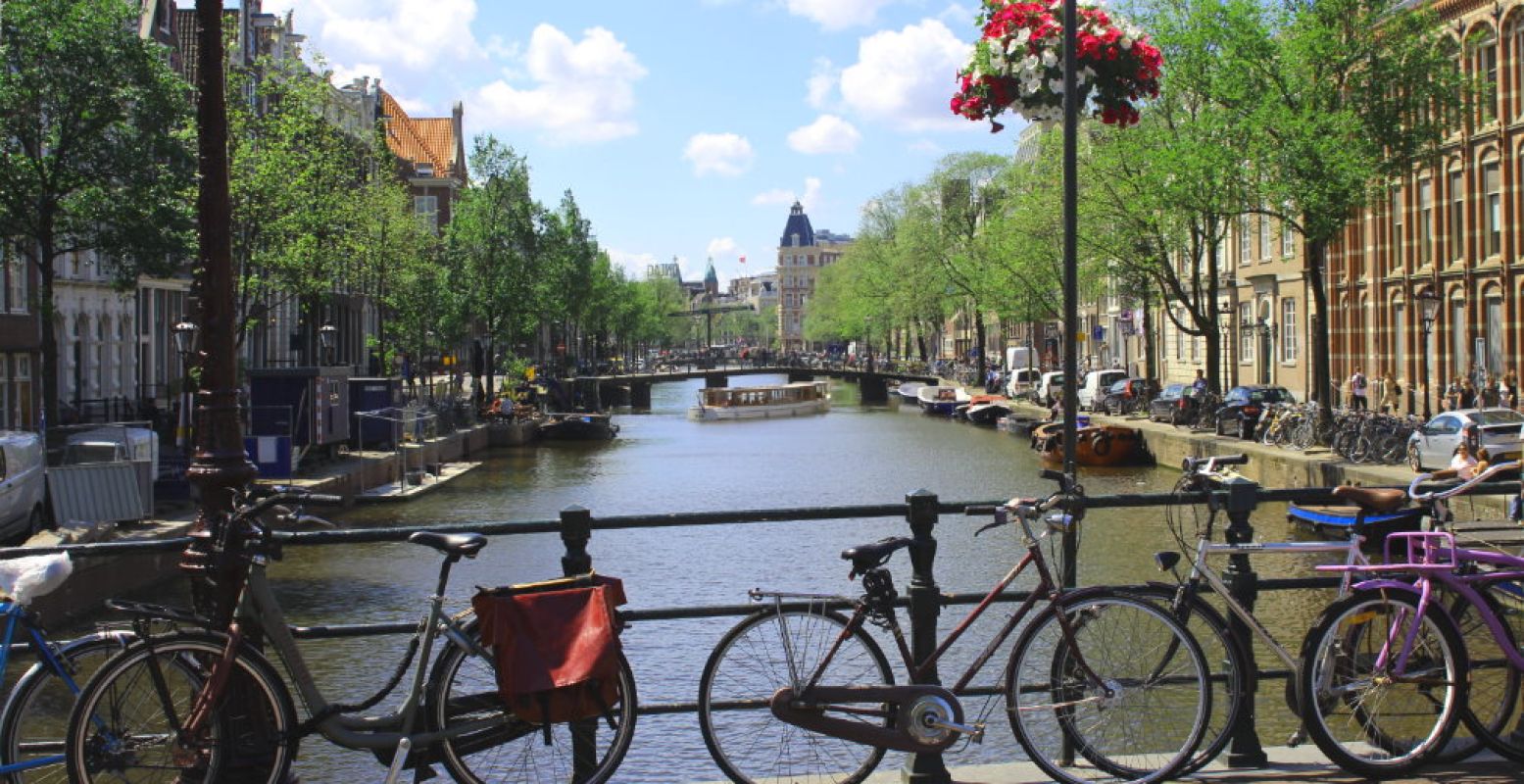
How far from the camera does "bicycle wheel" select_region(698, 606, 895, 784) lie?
6344 millimetres

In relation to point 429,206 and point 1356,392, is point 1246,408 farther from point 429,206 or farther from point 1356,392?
point 429,206

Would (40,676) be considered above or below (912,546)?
below

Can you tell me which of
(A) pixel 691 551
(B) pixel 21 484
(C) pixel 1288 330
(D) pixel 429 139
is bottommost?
(A) pixel 691 551

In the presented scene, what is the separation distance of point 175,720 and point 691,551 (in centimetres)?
2108

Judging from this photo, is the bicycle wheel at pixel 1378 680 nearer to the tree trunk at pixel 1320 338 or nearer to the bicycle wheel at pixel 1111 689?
the bicycle wheel at pixel 1111 689

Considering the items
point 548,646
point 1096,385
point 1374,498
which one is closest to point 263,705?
point 548,646

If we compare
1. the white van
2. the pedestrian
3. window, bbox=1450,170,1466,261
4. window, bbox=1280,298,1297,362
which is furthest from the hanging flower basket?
window, bbox=1280,298,1297,362

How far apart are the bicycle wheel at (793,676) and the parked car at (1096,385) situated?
5603cm

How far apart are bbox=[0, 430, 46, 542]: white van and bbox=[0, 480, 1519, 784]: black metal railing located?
15928 mm

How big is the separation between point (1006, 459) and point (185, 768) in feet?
144

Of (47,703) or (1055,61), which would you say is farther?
(1055,61)

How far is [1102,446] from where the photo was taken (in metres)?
44.8

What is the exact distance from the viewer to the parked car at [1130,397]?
5653 centimetres

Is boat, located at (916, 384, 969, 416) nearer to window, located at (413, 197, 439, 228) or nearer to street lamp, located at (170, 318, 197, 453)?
window, located at (413, 197, 439, 228)
